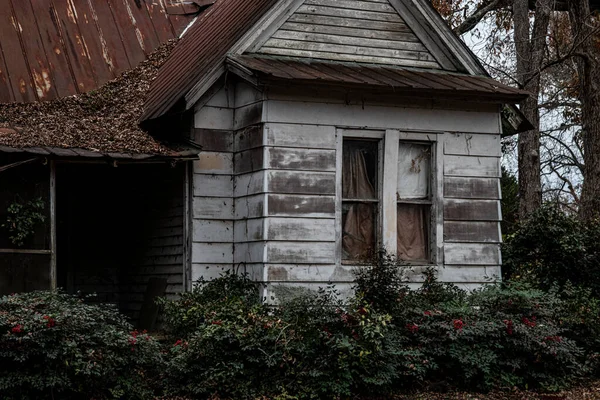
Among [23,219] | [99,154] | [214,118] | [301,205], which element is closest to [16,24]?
[214,118]

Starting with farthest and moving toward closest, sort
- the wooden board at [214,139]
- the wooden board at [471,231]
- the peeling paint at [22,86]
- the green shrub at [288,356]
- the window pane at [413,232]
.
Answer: the peeling paint at [22,86]
the wooden board at [471,231]
the window pane at [413,232]
the wooden board at [214,139]
the green shrub at [288,356]

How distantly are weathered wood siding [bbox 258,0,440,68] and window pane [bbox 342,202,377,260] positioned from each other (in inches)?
84.2

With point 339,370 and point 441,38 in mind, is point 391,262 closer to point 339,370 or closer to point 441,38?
point 339,370

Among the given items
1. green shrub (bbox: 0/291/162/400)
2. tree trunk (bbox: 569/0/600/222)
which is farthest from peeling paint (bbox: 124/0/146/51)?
tree trunk (bbox: 569/0/600/222)

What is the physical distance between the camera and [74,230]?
15.6 metres

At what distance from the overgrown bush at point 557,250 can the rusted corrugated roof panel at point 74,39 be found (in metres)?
6.79

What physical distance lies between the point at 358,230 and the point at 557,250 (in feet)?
9.59

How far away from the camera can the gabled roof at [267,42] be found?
12.3m

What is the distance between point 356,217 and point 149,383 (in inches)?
146

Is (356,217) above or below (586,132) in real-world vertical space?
below

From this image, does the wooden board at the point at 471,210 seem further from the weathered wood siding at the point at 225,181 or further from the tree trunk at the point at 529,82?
the tree trunk at the point at 529,82

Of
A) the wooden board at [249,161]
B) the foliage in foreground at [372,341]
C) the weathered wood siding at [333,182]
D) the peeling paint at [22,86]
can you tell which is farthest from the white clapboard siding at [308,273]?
the peeling paint at [22,86]

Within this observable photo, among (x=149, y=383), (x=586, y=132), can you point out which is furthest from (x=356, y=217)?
(x=586, y=132)

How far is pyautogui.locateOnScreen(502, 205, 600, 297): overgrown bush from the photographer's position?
13.0 metres
